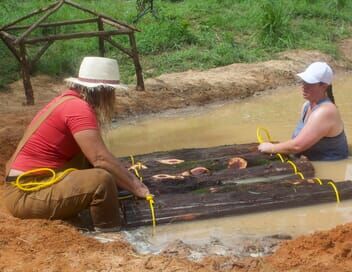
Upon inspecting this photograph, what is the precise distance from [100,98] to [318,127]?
7.98 ft

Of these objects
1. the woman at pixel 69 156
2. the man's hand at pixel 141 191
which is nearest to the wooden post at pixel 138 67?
the man's hand at pixel 141 191

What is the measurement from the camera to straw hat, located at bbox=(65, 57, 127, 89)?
15.1ft

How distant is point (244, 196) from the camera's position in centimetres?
526

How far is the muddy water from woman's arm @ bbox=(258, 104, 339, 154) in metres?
0.34

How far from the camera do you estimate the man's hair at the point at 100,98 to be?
4598 millimetres

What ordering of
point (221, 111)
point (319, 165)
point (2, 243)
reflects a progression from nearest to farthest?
1. point (2, 243)
2. point (319, 165)
3. point (221, 111)

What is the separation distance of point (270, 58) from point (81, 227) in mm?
7530

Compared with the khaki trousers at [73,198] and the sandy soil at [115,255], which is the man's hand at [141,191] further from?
the sandy soil at [115,255]

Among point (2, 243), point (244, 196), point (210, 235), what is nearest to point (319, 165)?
point (244, 196)

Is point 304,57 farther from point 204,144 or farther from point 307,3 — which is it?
point 204,144

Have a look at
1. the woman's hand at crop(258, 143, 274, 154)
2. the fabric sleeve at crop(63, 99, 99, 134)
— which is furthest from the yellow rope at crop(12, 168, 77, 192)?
the woman's hand at crop(258, 143, 274, 154)

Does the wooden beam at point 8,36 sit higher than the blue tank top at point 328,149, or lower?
higher

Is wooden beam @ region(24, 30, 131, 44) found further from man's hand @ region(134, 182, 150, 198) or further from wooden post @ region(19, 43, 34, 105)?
man's hand @ region(134, 182, 150, 198)

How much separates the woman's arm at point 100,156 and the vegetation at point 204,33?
5455mm
